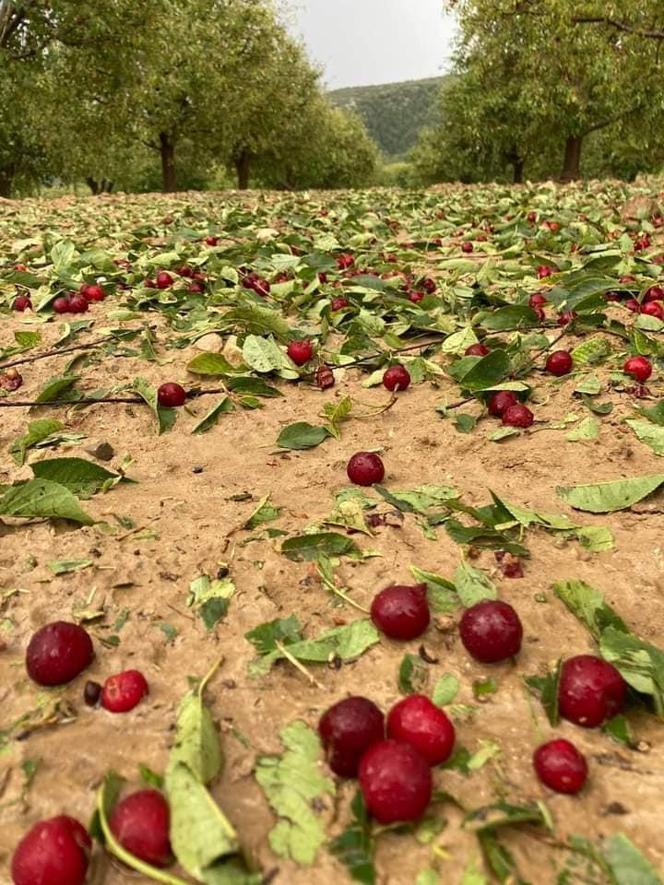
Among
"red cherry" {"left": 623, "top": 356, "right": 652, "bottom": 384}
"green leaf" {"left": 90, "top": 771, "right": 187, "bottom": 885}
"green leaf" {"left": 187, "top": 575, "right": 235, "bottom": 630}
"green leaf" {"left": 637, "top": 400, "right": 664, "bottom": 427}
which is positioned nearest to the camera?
"green leaf" {"left": 90, "top": 771, "right": 187, "bottom": 885}

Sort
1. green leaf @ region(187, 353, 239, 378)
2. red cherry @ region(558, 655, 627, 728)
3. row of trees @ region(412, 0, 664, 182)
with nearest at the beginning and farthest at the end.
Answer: red cherry @ region(558, 655, 627, 728), green leaf @ region(187, 353, 239, 378), row of trees @ region(412, 0, 664, 182)

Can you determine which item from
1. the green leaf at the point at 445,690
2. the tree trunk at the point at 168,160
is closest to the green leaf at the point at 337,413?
the green leaf at the point at 445,690

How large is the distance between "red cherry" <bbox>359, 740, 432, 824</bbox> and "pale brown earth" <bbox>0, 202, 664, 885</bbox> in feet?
0.23

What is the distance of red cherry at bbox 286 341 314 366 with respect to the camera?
4.36 m

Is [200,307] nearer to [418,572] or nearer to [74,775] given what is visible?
[418,572]

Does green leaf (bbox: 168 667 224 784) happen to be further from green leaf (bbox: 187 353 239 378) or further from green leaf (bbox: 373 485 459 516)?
green leaf (bbox: 187 353 239 378)

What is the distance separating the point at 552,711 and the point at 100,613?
140cm

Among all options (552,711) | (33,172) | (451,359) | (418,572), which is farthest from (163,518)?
(33,172)

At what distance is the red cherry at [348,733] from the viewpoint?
1.65 m

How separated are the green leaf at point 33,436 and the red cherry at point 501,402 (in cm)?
229

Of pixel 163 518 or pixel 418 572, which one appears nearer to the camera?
pixel 418 572

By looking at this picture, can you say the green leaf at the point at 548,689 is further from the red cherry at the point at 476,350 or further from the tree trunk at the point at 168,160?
the tree trunk at the point at 168,160

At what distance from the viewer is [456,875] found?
56.7 inches

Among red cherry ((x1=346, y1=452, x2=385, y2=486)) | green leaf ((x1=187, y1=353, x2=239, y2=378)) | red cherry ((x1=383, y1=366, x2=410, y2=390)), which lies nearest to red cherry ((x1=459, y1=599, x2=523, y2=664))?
red cherry ((x1=346, y1=452, x2=385, y2=486))
